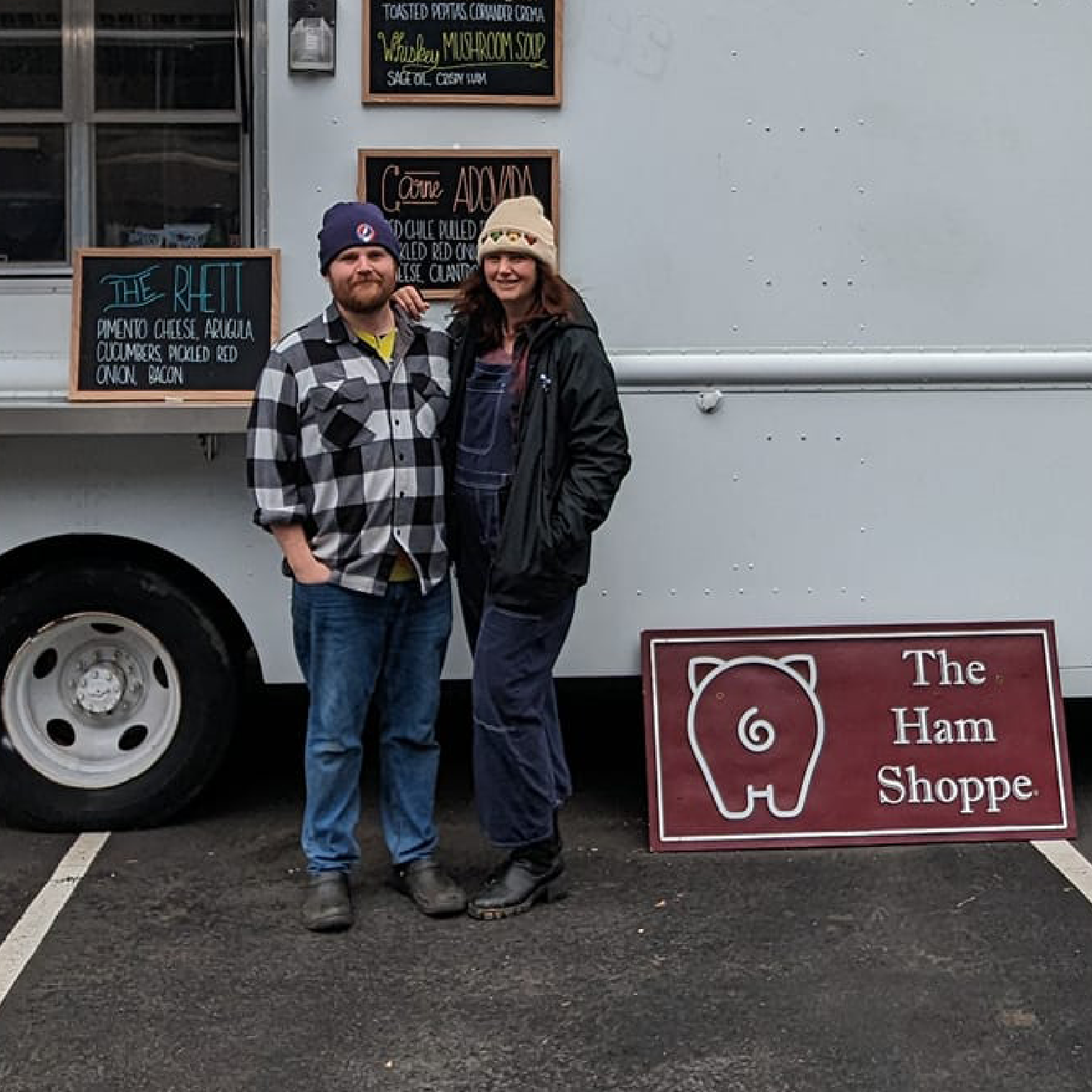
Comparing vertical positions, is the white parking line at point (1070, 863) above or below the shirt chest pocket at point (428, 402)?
below

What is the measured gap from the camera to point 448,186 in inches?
171

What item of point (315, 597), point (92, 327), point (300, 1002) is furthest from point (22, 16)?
point (300, 1002)

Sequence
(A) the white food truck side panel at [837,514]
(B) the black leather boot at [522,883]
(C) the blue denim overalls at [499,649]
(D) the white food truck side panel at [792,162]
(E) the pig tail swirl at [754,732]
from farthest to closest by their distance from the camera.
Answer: (E) the pig tail swirl at [754,732] → (A) the white food truck side panel at [837,514] → (D) the white food truck side panel at [792,162] → (B) the black leather boot at [522,883] → (C) the blue denim overalls at [499,649]

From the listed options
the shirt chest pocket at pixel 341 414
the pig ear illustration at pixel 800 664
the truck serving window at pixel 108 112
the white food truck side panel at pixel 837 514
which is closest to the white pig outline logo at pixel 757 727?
the pig ear illustration at pixel 800 664

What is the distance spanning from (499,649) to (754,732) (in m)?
1.04

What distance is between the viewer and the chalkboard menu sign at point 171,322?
4.33 meters

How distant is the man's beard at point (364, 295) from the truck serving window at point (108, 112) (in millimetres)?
727

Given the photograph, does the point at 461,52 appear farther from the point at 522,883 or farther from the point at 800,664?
the point at 522,883

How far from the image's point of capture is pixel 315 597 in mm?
3941

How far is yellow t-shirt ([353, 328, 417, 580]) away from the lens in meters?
3.96

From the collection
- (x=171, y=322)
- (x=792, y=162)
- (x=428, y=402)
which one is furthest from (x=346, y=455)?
(x=792, y=162)

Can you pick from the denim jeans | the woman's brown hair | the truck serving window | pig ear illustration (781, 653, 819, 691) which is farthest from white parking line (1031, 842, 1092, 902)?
the truck serving window

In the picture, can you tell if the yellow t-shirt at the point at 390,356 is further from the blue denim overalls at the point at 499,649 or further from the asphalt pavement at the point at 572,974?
the asphalt pavement at the point at 572,974

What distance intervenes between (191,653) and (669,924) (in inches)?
63.6
